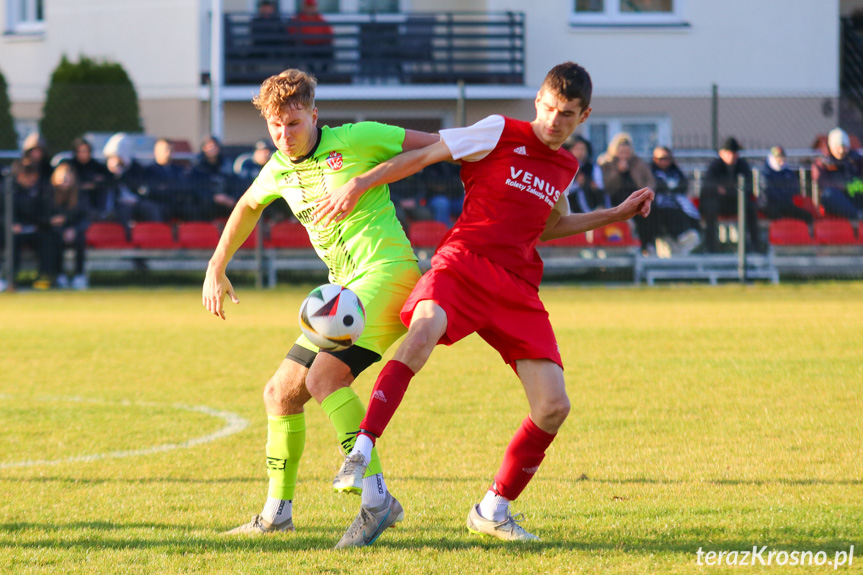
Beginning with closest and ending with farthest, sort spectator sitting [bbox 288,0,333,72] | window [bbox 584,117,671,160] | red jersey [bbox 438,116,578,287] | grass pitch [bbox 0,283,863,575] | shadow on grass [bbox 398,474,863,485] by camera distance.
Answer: grass pitch [bbox 0,283,863,575] → red jersey [bbox 438,116,578,287] → shadow on grass [bbox 398,474,863,485] → spectator sitting [bbox 288,0,333,72] → window [bbox 584,117,671,160]

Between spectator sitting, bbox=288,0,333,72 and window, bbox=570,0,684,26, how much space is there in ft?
17.4

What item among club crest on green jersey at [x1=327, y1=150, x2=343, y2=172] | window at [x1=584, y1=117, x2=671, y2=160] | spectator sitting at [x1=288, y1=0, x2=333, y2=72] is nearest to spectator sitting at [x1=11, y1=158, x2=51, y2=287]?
spectator sitting at [x1=288, y1=0, x2=333, y2=72]

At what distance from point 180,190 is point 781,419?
11157 millimetres

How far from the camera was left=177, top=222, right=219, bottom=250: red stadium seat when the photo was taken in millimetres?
15625

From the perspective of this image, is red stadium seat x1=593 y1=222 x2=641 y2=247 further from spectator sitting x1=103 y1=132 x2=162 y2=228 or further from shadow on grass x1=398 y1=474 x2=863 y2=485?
shadow on grass x1=398 y1=474 x2=863 y2=485

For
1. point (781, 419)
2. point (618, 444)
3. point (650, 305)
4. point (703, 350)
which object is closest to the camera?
point (618, 444)

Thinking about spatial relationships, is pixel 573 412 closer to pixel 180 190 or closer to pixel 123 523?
pixel 123 523

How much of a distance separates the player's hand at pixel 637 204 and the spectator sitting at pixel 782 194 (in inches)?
480

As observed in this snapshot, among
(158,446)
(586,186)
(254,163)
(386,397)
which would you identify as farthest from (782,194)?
(386,397)

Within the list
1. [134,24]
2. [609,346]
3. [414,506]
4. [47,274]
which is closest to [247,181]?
[47,274]

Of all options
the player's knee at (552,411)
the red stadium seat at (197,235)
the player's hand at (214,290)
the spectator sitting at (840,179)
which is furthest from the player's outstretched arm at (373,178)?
the spectator sitting at (840,179)

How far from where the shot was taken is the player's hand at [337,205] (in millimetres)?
4262

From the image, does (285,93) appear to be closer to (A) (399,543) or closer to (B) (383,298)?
(B) (383,298)

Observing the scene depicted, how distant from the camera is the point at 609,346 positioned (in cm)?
1002
